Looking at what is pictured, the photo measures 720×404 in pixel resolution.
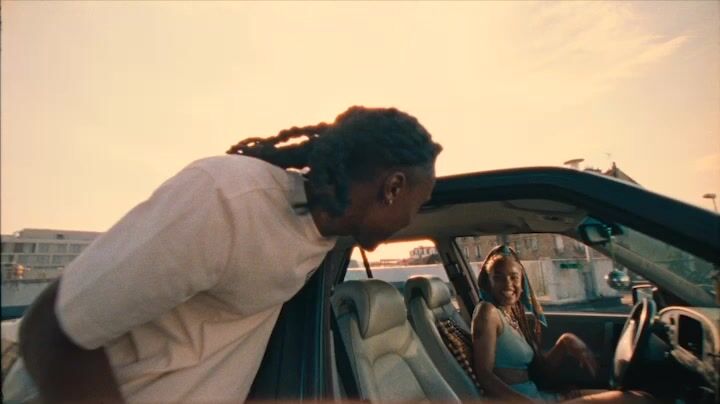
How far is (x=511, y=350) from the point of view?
2.97 meters

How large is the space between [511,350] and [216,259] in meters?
2.43

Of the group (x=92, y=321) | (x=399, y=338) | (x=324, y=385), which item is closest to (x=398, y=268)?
(x=399, y=338)

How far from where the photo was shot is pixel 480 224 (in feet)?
9.60

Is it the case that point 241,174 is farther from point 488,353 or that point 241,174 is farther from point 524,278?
point 524,278

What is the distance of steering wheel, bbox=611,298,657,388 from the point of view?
7.04 feet

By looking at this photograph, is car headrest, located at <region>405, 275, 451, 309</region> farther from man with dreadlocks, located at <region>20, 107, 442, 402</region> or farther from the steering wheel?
man with dreadlocks, located at <region>20, 107, 442, 402</region>

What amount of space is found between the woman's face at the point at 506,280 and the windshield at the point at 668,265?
1237 mm

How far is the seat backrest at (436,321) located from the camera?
279 cm

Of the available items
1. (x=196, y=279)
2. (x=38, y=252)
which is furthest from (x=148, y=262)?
(x=38, y=252)

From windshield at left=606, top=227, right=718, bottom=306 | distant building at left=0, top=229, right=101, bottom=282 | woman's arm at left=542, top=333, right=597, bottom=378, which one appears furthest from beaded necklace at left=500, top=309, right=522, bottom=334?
distant building at left=0, top=229, right=101, bottom=282

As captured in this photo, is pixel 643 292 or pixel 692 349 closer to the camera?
pixel 692 349

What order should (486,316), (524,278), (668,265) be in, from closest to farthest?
1. (668,265)
2. (486,316)
3. (524,278)

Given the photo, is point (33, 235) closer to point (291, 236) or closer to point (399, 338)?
point (291, 236)

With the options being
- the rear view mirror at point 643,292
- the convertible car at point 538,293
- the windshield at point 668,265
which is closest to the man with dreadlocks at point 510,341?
the convertible car at point 538,293
